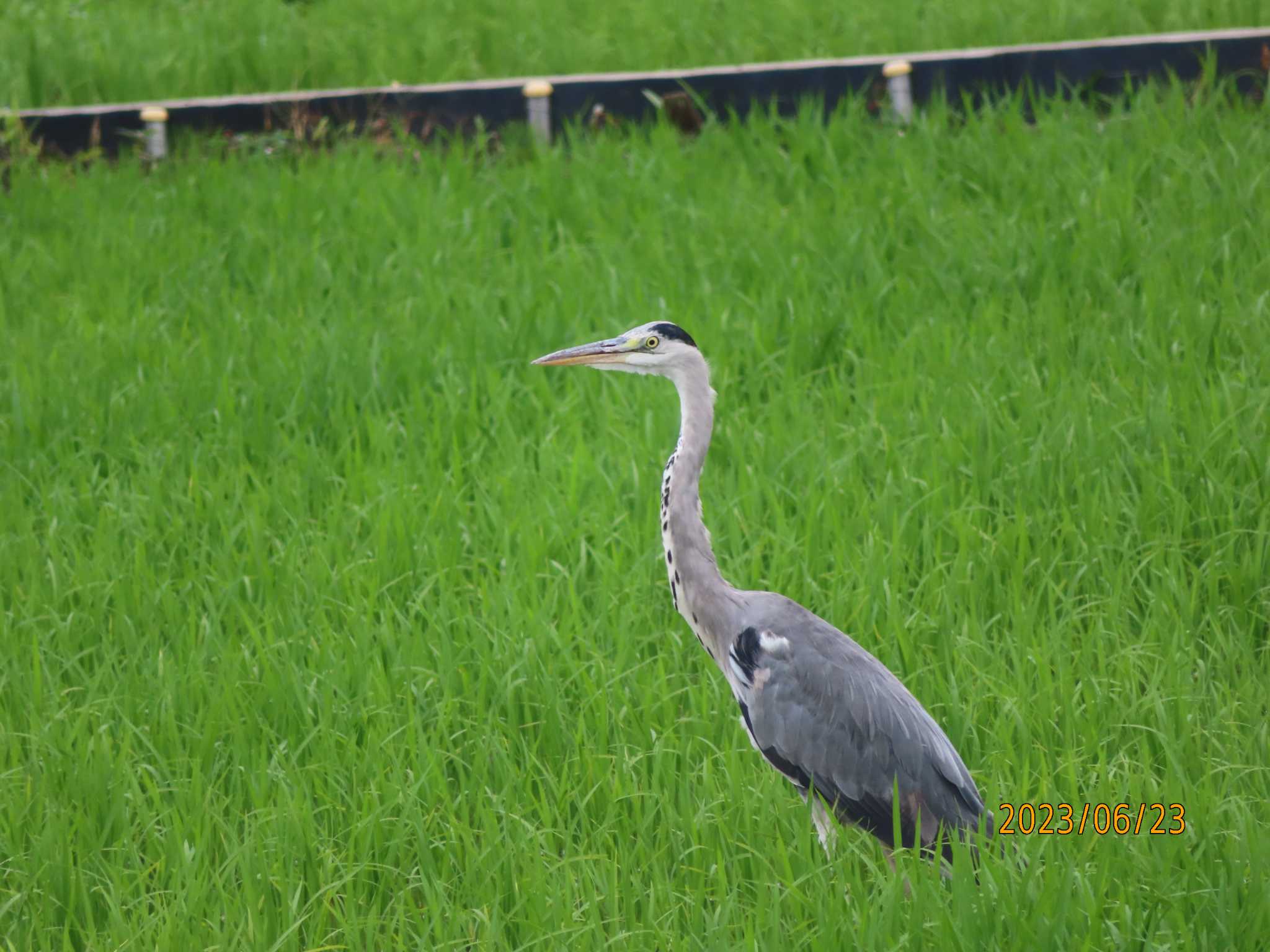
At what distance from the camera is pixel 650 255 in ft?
18.0

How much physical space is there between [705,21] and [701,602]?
245 inches

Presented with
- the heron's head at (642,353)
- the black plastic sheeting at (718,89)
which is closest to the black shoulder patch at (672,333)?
the heron's head at (642,353)

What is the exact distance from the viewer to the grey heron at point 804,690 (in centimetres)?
271

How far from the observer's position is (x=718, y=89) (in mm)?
6895

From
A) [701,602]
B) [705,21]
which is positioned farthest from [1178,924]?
[705,21]

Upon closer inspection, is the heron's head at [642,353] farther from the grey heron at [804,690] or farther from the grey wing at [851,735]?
the grey wing at [851,735]

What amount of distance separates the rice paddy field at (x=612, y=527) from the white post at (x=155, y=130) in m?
0.44

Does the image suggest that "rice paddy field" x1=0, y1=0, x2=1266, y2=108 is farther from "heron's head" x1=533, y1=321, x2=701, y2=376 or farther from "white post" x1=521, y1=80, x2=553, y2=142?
"heron's head" x1=533, y1=321, x2=701, y2=376

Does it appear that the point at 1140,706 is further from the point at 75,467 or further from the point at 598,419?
the point at 75,467

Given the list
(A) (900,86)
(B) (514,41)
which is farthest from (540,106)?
(A) (900,86)

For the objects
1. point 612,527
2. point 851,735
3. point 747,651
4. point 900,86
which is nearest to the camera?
point 851,735

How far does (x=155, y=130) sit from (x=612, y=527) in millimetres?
4541
